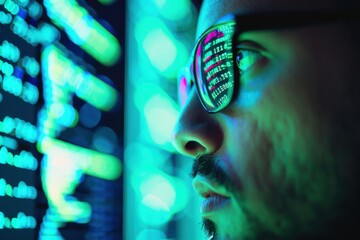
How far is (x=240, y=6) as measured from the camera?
0.82 m

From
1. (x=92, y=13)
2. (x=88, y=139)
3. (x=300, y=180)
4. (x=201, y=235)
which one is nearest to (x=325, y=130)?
(x=300, y=180)

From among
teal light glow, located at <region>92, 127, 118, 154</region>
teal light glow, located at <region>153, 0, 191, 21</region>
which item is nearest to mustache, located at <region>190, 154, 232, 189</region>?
teal light glow, located at <region>92, 127, 118, 154</region>

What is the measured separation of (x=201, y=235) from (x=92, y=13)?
0.74 m

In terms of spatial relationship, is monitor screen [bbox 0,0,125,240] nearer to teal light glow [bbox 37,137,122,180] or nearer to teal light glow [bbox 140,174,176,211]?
teal light glow [bbox 37,137,122,180]

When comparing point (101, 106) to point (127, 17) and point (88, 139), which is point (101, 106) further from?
point (127, 17)

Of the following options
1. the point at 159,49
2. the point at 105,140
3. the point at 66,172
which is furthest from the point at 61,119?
the point at 159,49

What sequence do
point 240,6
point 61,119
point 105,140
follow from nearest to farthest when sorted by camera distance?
point 240,6 → point 61,119 → point 105,140

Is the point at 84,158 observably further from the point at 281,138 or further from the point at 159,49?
the point at 281,138

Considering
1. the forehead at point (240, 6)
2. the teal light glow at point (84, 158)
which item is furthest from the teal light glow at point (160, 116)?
the forehead at point (240, 6)

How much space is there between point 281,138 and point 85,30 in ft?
2.56

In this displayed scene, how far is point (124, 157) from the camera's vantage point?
1.54 meters

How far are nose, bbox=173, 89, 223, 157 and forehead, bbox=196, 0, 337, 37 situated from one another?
0.13 m

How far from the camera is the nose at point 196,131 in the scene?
0.81m

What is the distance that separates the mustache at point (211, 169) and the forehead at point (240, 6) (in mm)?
222
